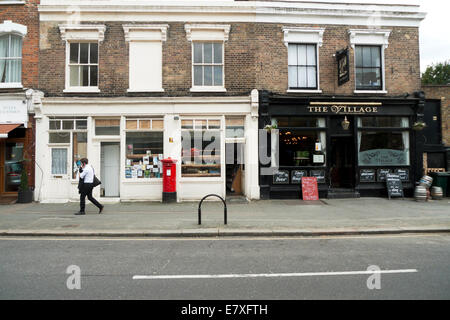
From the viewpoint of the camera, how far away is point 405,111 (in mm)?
13141

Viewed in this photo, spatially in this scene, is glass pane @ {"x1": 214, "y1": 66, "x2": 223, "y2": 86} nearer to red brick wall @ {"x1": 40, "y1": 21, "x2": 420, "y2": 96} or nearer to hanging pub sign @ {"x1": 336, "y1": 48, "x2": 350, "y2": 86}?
red brick wall @ {"x1": 40, "y1": 21, "x2": 420, "y2": 96}

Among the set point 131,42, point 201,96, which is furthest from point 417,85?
point 131,42

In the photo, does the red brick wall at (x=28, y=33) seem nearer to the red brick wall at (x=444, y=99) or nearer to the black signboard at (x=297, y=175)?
the black signboard at (x=297, y=175)

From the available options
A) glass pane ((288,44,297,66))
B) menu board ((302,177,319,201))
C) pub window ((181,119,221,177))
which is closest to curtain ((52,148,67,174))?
pub window ((181,119,221,177))

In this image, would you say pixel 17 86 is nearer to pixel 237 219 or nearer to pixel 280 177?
pixel 237 219

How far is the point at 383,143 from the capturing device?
1325 centimetres

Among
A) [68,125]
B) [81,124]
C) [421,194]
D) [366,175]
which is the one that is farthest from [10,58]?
[421,194]

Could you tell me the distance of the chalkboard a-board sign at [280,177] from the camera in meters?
12.7

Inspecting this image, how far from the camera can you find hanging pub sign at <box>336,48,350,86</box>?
39.3 feet

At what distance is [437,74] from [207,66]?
39010 mm

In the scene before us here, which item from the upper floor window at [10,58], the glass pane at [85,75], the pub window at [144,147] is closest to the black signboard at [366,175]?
the pub window at [144,147]

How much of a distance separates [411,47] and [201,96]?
32.4 ft

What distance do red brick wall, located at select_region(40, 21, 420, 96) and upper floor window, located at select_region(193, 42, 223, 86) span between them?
0.34m

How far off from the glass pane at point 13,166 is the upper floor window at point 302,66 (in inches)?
487
